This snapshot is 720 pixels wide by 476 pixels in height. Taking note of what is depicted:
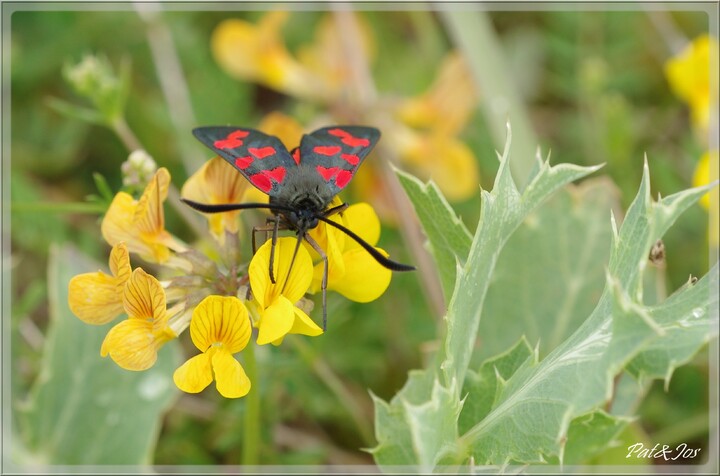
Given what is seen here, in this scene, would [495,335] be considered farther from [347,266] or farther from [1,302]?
[1,302]

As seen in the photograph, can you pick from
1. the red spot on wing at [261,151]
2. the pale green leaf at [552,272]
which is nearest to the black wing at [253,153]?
the red spot on wing at [261,151]

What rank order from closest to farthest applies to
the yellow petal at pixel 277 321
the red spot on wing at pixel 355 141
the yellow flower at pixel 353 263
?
the yellow petal at pixel 277 321 → the yellow flower at pixel 353 263 → the red spot on wing at pixel 355 141


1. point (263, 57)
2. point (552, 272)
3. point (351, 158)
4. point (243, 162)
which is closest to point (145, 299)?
point (243, 162)

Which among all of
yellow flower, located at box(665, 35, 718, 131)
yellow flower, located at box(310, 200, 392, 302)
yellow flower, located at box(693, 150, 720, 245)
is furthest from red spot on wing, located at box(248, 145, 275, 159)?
yellow flower, located at box(665, 35, 718, 131)

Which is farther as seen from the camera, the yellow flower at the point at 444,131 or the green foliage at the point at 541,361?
the yellow flower at the point at 444,131

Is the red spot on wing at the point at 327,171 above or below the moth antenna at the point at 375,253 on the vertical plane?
above

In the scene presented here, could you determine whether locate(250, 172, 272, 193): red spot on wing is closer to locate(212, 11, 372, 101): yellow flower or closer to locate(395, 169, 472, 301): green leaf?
locate(395, 169, 472, 301): green leaf

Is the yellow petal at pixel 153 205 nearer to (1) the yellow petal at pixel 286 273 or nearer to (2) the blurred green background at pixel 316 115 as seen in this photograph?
(1) the yellow petal at pixel 286 273
